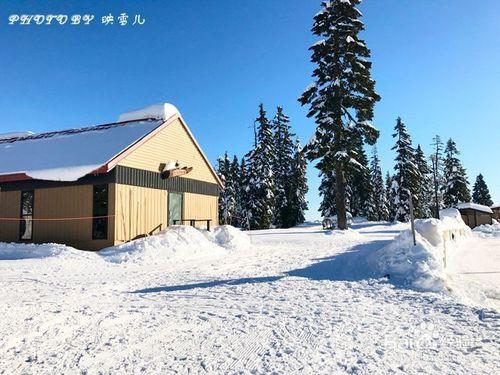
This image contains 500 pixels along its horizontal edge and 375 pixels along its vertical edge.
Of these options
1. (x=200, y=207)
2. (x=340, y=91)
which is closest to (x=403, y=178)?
(x=340, y=91)

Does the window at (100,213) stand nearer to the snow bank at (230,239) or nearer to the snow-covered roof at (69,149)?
the snow-covered roof at (69,149)

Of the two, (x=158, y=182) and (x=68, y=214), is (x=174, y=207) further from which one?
(x=68, y=214)

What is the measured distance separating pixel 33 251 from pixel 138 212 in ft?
13.3

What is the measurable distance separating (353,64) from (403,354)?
23.4 m

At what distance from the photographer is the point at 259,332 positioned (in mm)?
5645

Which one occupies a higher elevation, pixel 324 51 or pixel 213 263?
pixel 324 51

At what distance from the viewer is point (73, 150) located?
18375 mm

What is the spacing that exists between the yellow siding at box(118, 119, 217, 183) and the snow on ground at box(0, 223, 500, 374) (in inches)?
300

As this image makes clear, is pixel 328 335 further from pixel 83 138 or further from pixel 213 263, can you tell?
pixel 83 138

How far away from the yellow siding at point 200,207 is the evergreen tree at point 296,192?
2392 cm

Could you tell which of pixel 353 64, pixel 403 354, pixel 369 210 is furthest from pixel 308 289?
pixel 369 210

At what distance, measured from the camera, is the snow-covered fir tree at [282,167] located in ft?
159

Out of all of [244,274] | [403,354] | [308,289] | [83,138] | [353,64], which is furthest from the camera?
[353,64]

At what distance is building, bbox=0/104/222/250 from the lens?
52.3 feet
